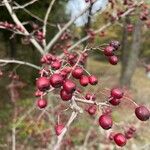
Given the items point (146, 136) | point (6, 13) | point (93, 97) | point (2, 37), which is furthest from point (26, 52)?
point (93, 97)

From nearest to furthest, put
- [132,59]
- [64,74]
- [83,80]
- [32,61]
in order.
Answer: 1. [64,74]
2. [83,80]
3. [32,61]
4. [132,59]

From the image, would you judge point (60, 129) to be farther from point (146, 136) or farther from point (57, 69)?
point (146, 136)

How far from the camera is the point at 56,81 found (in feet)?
7.54

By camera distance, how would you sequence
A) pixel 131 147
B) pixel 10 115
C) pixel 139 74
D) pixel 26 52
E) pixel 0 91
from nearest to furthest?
pixel 131 147 < pixel 10 115 < pixel 0 91 < pixel 26 52 < pixel 139 74

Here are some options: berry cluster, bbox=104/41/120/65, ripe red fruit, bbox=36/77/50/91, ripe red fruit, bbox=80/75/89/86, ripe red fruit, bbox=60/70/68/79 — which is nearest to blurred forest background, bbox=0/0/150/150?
berry cluster, bbox=104/41/120/65

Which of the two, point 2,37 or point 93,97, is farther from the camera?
point 2,37

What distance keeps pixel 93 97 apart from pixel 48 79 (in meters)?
0.47

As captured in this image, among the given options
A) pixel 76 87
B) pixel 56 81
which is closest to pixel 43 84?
pixel 56 81

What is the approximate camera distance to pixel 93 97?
277 centimetres

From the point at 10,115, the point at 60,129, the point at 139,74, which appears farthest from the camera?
the point at 139,74

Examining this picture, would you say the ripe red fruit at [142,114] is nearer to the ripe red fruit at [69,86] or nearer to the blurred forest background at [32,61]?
the ripe red fruit at [69,86]

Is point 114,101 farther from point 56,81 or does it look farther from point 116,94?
point 56,81

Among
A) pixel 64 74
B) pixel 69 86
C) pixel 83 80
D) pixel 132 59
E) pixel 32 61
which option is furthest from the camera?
pixel 132 59

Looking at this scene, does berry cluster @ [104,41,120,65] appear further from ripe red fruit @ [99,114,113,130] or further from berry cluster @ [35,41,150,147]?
ripe red fruit @ [99,114,113,130]
